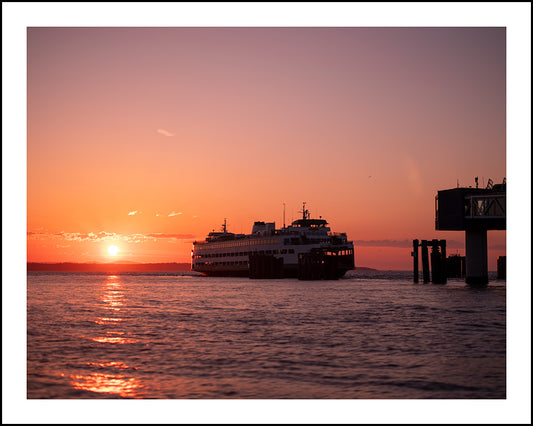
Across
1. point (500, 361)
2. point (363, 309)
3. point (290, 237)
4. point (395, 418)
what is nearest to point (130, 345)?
point (500, 361)

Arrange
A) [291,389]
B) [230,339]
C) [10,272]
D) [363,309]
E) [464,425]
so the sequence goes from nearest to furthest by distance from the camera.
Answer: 1. [464,425]
2. [10,272]
3. [291,389]
4. [230,339]
5. [363,309]

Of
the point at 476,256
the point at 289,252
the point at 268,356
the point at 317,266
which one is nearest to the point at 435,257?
the point at 476,256

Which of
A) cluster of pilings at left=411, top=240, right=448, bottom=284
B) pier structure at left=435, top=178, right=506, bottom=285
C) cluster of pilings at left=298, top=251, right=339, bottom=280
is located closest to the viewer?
pier structure at left=435, top=178, right=506, bottom=285

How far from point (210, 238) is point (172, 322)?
129m

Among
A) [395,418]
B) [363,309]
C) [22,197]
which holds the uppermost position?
[22,197]

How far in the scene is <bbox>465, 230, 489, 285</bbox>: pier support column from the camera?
7738cm

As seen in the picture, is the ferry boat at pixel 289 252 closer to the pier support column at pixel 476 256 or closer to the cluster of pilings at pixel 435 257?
the cluster of pilings at pixel 435 257

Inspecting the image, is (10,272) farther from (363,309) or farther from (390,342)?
(363,309)

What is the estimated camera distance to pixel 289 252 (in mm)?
130500

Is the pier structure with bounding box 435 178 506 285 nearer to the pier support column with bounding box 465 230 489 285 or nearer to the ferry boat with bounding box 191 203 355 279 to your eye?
the pier support column with bounding box 465 230 489 285

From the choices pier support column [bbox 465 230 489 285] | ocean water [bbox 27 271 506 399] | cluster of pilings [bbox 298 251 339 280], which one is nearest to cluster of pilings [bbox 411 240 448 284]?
pier support column [bbox 465 230 489 285]

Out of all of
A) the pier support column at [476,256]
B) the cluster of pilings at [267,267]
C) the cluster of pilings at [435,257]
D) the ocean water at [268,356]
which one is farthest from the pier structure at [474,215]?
the cluster of pilings at [267,267]

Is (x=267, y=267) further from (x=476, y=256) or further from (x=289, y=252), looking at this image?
(x=476, y=256)

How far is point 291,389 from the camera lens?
57.6 feet
